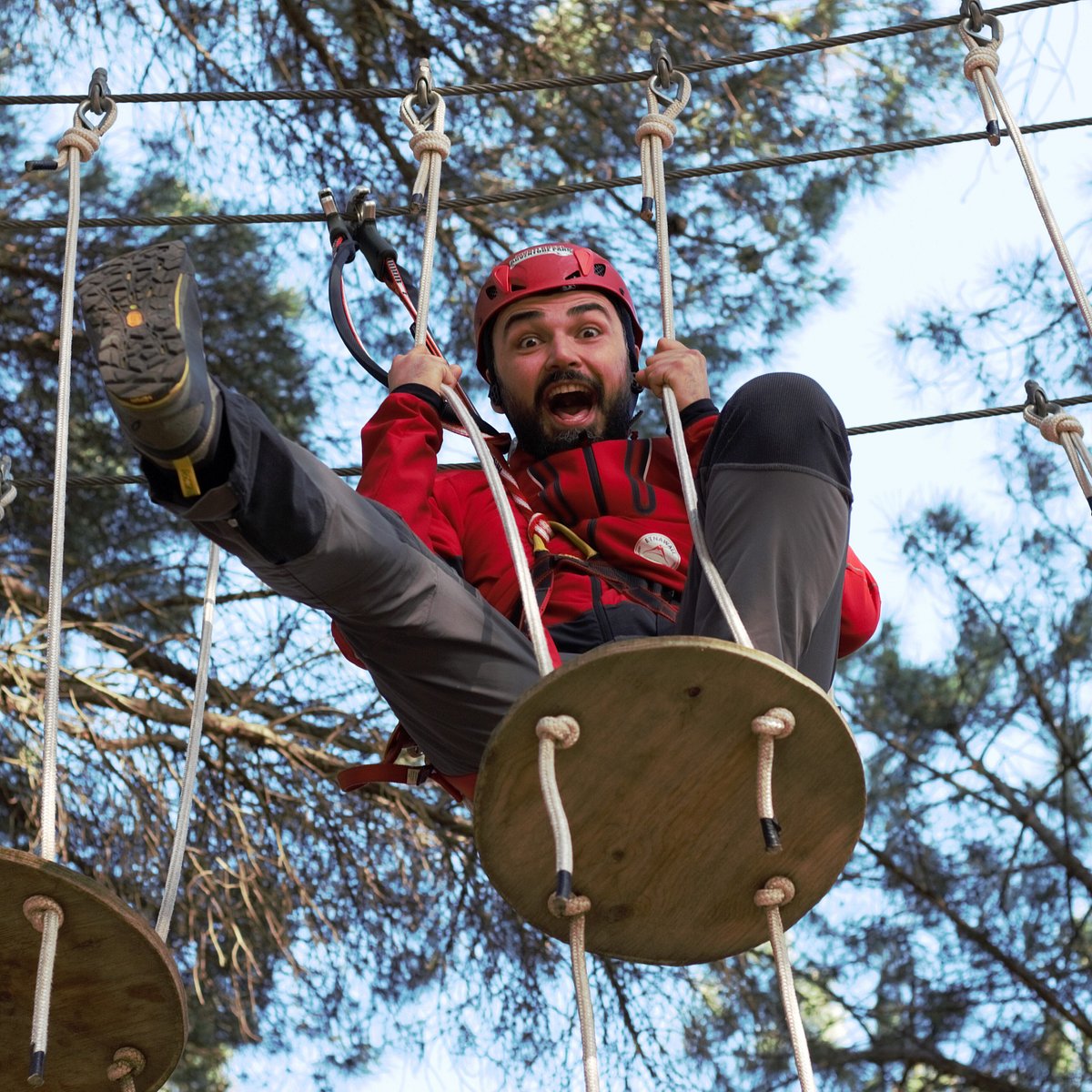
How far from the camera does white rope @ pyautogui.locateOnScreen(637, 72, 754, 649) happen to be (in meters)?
2.00

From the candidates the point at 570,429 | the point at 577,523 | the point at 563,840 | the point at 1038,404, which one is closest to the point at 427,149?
the point at 570,429

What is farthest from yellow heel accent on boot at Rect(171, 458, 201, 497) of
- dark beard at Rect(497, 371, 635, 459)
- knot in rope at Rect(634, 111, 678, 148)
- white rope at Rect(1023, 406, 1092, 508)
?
white rope at Rect(1023, 406, 1092, 508)

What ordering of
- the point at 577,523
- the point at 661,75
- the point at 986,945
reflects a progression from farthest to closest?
1. the point at 986,945
2. the point at 661,75
3. the point at 577,523

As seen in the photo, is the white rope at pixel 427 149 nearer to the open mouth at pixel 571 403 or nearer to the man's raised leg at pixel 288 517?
the open mouth at pixel 571 403

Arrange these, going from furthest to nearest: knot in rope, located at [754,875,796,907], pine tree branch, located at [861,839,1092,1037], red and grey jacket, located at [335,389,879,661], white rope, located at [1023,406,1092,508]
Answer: pine tree branch, located at [861,839,1092,1037] < white rope, located at [1023,406,1092,508] < red and grey jacket, located at [335,389,879,661] < knot in rope, located at [754,875,796,907]

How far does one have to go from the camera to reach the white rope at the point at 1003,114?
2.62 meters

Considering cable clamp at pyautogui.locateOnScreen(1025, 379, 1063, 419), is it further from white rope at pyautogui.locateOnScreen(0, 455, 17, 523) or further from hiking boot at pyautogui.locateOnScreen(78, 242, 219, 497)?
white rope at pyautogui.locateOnScreen(0, 455, 17, 523)

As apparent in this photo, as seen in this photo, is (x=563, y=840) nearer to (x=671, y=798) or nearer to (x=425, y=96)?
(x=671, y=798)

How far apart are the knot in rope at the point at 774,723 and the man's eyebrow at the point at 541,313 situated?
3.20ft

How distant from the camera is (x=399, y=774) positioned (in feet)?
8.11

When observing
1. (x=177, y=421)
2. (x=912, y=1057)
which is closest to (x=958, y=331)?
(x=912, y=1057)

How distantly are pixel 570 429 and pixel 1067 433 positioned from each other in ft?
2.28

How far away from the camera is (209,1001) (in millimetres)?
4355

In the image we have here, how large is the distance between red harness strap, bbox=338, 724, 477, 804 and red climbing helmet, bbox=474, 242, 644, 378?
640mm
